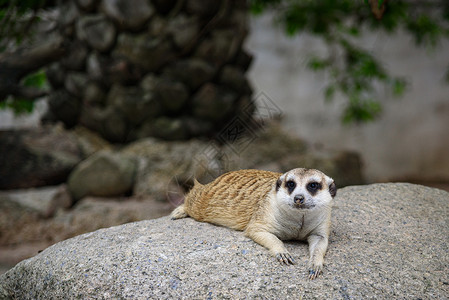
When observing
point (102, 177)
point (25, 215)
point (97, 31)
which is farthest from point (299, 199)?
point (97, 31)

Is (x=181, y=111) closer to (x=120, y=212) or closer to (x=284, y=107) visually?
(x=120, y=212)

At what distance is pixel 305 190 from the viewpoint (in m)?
1.92

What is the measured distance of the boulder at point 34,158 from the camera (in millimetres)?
4531

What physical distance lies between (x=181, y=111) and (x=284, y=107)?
10.00 ft

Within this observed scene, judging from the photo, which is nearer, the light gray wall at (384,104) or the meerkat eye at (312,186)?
the meerkat eye at (312,186)

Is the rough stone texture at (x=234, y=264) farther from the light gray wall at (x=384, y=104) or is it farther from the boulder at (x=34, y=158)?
the light gray wall at (x=384, y=104)

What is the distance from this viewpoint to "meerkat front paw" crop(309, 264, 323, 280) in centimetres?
183

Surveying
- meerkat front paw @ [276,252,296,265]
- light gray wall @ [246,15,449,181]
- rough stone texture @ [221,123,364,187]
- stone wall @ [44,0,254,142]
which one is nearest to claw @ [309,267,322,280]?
meerkat front paw @ [276,252,296,265]

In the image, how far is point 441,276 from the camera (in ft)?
6.41

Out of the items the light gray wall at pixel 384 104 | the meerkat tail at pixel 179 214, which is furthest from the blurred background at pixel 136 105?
the light gray wall at pixel 384 104

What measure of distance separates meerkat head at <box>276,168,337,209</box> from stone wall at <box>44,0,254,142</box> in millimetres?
2806

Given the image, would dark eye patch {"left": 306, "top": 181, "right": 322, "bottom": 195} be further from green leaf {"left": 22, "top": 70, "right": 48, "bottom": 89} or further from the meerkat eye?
green leaf {"left": 22, "top": 70, "right": 48, "bottom": 89}

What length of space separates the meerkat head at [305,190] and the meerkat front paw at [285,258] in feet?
0.76

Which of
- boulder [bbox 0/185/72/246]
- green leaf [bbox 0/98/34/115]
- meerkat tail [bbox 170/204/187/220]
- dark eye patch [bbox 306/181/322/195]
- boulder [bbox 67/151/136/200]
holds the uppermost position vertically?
dark eye patch [bbox 306/181/322/195]
